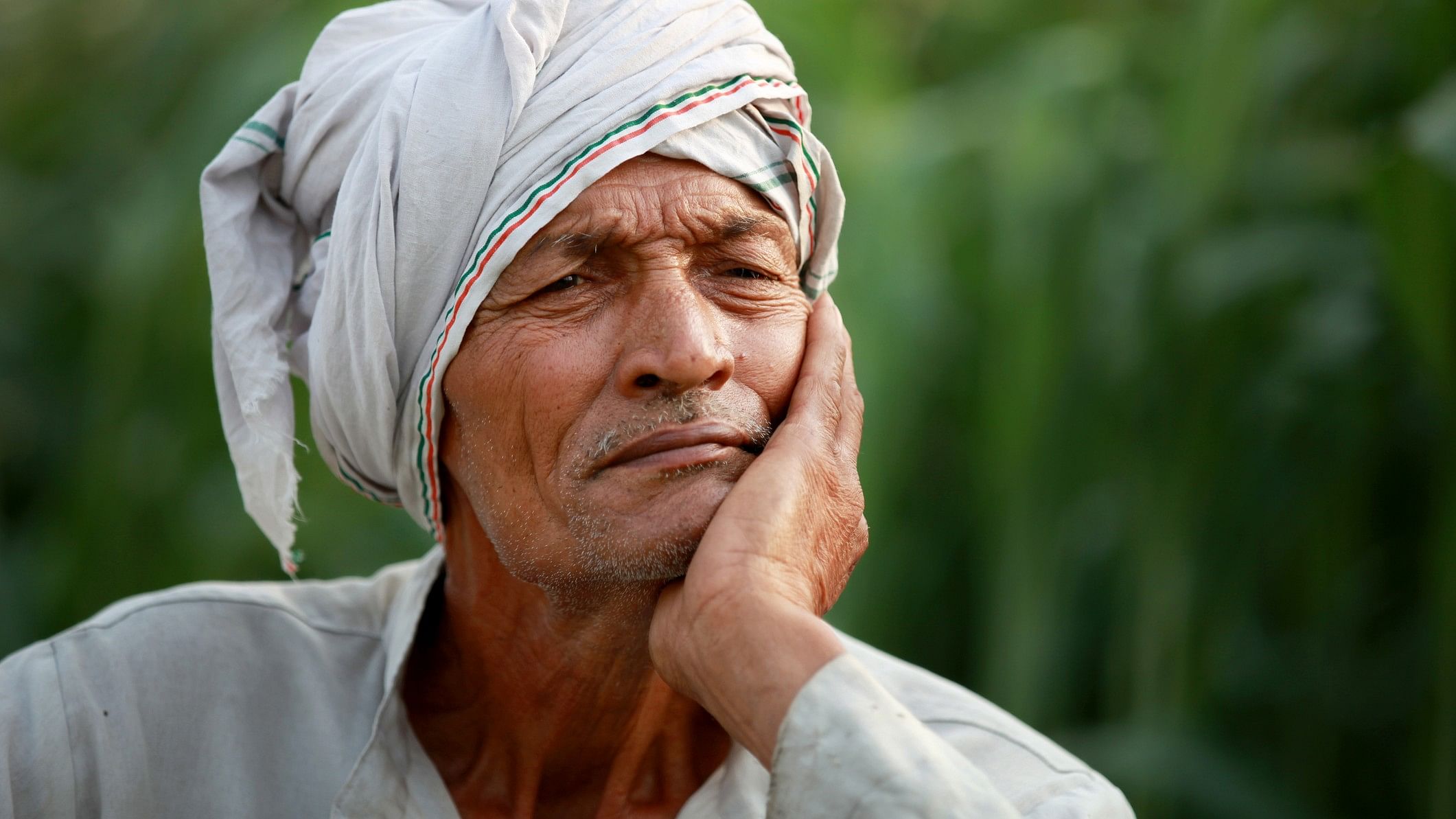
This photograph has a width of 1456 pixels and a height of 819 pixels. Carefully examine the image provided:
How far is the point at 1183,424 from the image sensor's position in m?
3.11

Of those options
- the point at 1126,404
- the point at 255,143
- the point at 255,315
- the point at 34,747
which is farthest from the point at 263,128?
the point at 1126,404

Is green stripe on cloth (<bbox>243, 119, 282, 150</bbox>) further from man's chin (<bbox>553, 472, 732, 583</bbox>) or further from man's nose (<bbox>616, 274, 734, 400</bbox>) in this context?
man's chin (<bbox>553, 472, 732, 583</bbox>)

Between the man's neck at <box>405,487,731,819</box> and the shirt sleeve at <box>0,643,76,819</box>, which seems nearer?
the shirt sleeve at <box>0,643,76,819</box>

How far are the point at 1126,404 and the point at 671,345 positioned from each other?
175cm

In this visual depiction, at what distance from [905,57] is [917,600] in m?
1.90

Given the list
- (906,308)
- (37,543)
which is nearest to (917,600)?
(906,308)

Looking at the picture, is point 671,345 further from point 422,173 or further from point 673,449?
point 422,173

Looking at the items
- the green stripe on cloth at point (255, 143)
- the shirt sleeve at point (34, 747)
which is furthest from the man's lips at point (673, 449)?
the shirt sleeve at point (34, 747)

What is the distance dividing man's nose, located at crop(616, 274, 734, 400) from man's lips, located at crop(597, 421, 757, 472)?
54mm

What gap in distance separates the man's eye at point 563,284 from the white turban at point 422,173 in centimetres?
8

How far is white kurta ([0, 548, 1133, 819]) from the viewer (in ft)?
6.18

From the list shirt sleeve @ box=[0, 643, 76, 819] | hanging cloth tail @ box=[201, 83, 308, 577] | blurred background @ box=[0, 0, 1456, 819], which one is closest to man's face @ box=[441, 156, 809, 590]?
hanging cloth tail @ box=[201, 83, 308, 577]

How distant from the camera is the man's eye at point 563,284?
6.20 ft

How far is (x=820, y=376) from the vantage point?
1949 mm
